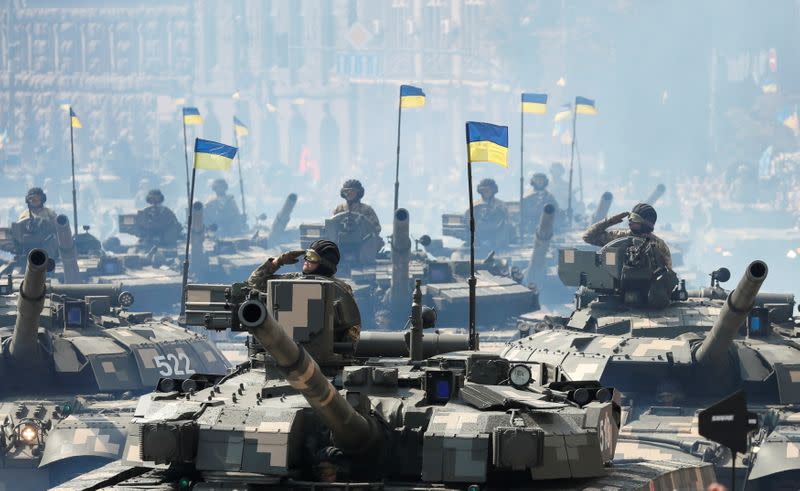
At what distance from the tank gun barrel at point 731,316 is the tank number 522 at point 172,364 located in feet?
32.5

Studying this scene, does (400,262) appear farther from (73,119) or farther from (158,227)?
(73,119)

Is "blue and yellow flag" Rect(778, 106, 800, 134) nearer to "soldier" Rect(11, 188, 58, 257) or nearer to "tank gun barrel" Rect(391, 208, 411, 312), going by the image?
"tank gun barrel" Rect(391, 208, 411, 312)

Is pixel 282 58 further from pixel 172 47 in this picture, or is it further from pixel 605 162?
pixel 605 162

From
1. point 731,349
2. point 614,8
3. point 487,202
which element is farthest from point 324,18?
point 731,349

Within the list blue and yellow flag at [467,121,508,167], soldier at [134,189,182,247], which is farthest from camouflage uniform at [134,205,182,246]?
blue and yellow flag at [467,121,508,167]

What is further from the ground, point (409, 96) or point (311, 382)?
point (409, 96)

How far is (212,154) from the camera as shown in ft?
159

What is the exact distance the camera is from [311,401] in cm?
1823

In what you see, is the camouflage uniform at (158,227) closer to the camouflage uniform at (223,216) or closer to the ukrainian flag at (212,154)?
the camouflage uniform at (223,216)

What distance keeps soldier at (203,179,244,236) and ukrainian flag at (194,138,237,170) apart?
33537 mm

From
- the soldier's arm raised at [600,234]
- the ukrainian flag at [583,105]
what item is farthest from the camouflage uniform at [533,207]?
the soldier's arm raised at [600,234]

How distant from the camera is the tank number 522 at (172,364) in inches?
1414

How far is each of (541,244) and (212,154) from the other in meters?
20.6

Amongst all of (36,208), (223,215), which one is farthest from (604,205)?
(36,208)
